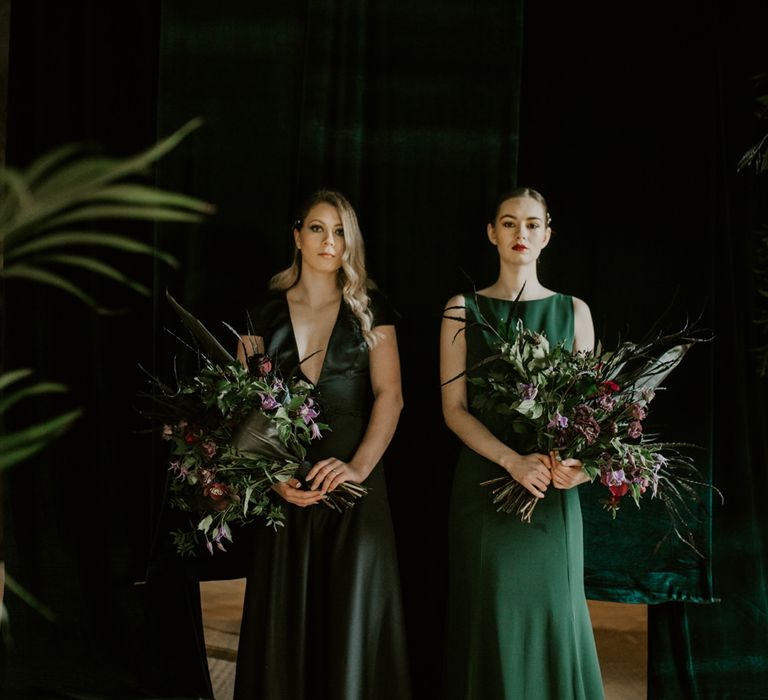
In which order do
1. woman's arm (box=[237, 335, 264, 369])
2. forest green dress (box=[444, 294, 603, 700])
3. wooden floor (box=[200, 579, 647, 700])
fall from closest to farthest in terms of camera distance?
forest green dress (box=[444, 294, 603, 700])
woman's arm (box=[237, 335, 264, 369])
wooden floor (box=[200, 579, 647, 700])

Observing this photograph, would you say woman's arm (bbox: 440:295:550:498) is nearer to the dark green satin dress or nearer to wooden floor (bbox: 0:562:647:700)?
the dark green satin dress

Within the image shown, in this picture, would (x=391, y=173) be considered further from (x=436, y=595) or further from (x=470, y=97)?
(x=436, y=595)

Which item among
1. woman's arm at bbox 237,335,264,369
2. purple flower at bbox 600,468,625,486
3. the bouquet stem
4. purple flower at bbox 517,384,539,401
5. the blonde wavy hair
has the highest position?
the blonde wavy hair

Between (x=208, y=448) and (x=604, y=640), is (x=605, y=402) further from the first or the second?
(x=604, y=640)

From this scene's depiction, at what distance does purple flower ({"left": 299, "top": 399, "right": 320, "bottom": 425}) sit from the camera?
2.70 m

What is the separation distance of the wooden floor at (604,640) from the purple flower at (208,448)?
1.41m

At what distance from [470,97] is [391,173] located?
0.45 meters

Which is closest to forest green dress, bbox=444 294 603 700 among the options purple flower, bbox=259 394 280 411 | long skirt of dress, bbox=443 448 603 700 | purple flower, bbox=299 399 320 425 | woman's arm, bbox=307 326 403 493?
long skirt of dress, bbox=443 448 603 700

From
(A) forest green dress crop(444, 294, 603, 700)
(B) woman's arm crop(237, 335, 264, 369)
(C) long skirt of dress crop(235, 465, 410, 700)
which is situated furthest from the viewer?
(B) woman's arm crop(237, 335, 264, 369)

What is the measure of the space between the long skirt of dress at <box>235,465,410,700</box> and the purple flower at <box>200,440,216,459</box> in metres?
0.41

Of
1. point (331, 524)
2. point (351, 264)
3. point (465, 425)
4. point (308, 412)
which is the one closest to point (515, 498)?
point (465, 425)

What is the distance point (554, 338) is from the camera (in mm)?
2947

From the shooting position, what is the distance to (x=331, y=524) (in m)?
2.94

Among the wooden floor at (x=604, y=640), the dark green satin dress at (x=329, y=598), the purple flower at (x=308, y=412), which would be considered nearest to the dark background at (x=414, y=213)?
the wooden floor at (x=604, y=640)
